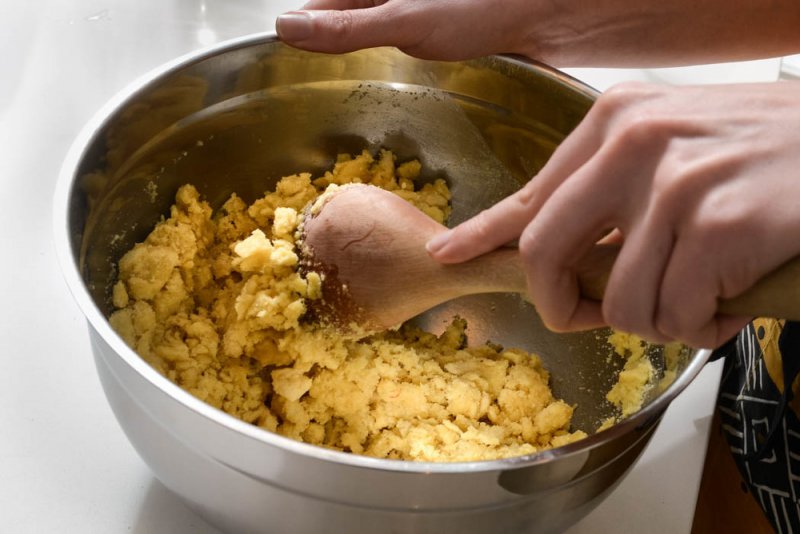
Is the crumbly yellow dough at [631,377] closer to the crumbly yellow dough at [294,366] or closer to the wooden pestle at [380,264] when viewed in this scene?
the crumbly yellow dough at [294,366]

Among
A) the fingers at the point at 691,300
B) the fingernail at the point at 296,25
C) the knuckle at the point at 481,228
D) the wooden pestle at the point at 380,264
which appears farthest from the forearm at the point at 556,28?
the fingers at the point at 691,300

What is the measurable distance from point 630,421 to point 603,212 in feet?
0.52

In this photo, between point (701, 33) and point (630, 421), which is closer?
point (630, 421)

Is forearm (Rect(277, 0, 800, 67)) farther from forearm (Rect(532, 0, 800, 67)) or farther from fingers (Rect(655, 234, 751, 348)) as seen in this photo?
fingers (Rect(655, 234, 751, 348))

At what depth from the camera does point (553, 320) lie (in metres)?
0.59

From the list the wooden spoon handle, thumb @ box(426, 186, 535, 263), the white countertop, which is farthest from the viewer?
the white countertop

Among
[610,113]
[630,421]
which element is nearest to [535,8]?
[610,113]

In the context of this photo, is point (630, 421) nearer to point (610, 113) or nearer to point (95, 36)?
point (610, 113)

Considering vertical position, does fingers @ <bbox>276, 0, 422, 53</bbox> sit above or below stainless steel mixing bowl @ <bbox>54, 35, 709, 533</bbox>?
above

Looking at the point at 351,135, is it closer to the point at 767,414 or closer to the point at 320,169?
the point at 320,169

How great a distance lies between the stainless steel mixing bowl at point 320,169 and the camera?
53cm

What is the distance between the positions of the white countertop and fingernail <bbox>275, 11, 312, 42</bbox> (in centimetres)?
39

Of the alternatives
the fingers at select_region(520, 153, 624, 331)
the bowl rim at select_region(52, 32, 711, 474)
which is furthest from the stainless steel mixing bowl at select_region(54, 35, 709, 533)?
the fingers at select_region(520, 153, 624, 331)

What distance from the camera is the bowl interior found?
789mm
